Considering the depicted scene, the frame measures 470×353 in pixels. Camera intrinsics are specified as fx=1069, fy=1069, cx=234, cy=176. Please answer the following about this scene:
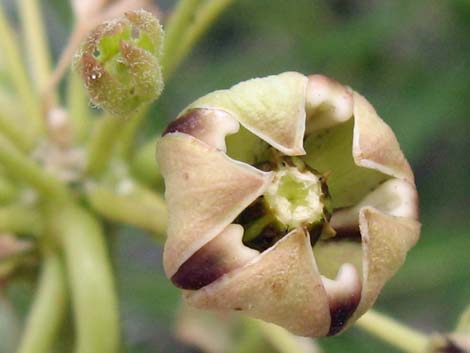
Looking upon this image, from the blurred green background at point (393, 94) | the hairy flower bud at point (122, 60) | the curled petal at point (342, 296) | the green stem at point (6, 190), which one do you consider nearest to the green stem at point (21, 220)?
the green stem at point (6, 190)

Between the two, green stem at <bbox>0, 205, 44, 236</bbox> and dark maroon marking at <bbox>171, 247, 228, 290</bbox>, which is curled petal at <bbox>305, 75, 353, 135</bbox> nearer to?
dark maroon marking at <bbox>171, 247, 228, 290</bbox>

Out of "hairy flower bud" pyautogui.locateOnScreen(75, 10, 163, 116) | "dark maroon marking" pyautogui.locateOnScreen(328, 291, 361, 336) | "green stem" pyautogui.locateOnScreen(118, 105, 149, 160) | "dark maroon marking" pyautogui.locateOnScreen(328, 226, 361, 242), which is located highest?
"hairy flower bud" pyautogui.locateOnScreen(75, 10, 163, 116)

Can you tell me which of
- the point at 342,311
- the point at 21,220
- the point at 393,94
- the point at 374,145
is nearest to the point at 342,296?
the point at 342,311

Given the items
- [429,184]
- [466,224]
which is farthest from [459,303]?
[429,184]

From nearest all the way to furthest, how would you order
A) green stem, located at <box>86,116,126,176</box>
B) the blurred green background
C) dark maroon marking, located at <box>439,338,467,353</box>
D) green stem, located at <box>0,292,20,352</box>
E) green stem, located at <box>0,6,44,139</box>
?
1. dark maroon marking, located at <box>439,338,467,353</box>
2. green stem, located at <box>86,116,126,176</box>
3. green stem, located at <box>0,6,44,139</box>
4. green stem, located at <box>0,292,20,352</box>
5. the blurred green background

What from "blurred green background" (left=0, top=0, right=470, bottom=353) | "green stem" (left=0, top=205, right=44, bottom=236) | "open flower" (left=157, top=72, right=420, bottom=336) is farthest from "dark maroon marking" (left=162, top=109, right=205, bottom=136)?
"blurred green background" (left=0, top=0, right=470, bottom=353)

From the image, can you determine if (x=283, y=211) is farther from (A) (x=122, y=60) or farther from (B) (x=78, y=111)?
(B) (x=78, y=111)

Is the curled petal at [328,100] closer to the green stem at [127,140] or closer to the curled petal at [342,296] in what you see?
the curled petal at [342,296]
